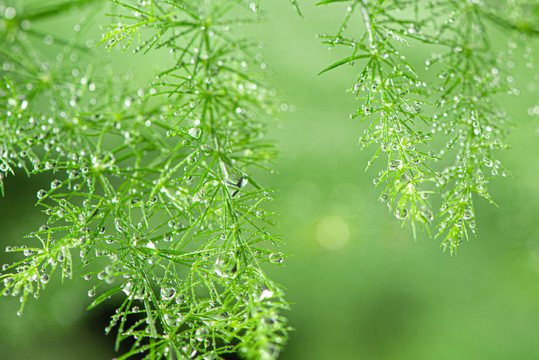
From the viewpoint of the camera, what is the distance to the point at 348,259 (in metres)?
1.49

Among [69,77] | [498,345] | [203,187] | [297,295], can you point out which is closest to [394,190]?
[203,187]

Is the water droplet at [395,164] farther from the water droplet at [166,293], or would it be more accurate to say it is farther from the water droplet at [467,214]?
the water droplet at [166,293]

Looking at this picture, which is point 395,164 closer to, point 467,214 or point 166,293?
point 467,214

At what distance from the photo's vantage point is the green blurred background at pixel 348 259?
4.35ft

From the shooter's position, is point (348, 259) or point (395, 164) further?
point (348, 259)

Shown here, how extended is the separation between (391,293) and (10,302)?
1024 mm

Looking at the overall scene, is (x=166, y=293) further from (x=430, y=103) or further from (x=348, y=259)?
(x=348, y=259)

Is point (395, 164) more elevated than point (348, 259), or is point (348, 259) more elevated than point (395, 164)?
point (395, 164)

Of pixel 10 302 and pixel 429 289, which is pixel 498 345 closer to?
pixel 429 289

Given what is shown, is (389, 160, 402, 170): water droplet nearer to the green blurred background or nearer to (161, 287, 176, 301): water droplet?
(161, 287, 176, 301): water droplet

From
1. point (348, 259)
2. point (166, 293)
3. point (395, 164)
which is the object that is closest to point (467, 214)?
point (395, 164)

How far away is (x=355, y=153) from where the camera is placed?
58.5 inches

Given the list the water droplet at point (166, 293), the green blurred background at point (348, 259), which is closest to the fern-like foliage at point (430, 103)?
the water droplet at point (166, 293)

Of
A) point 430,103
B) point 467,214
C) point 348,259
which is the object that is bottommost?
point 348,259
